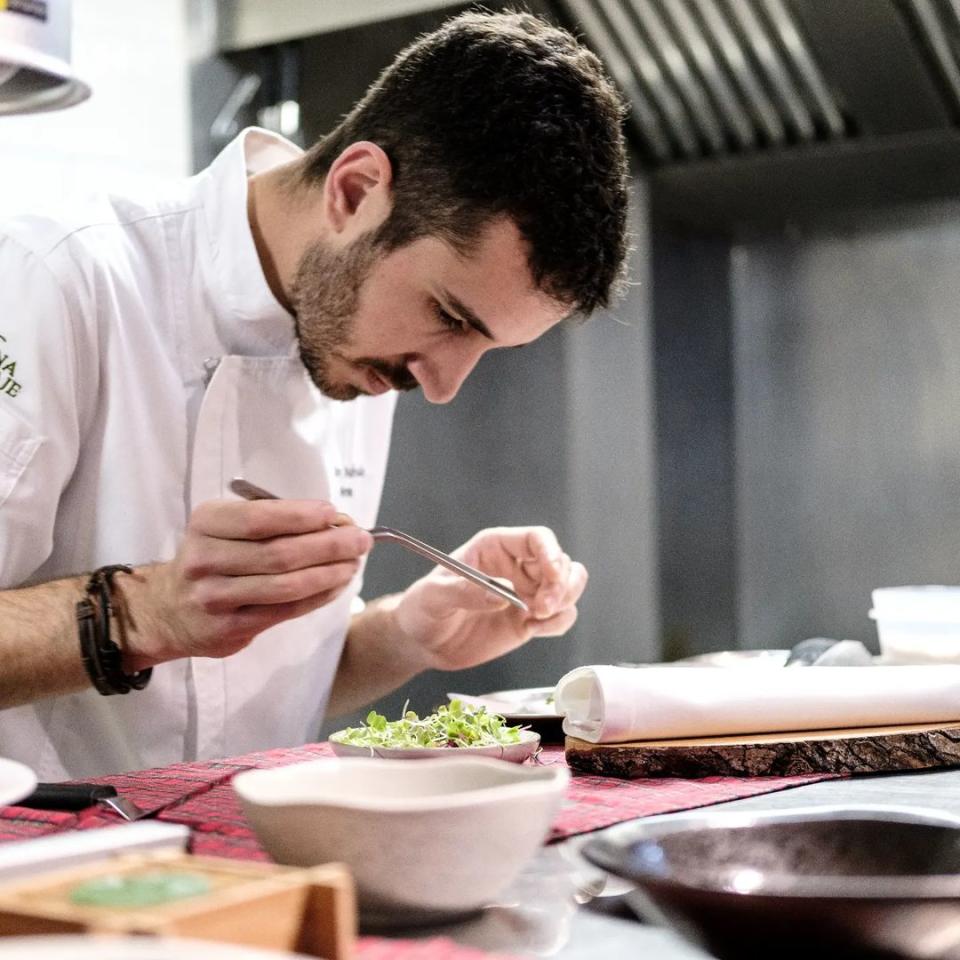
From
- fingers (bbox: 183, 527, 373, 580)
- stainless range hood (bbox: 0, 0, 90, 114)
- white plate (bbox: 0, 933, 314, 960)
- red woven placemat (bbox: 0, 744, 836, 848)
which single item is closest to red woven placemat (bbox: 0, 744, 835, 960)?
red woven placemat (bbox: 0, 744, 836, 848)

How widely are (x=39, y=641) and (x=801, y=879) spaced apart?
0.90 m

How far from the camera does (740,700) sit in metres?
1.40

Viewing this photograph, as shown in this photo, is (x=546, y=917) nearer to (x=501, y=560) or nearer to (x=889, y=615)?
(x=501, y=560)

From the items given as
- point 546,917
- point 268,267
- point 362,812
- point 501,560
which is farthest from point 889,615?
point 362,812

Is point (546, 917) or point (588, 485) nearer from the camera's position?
point (546, 917)

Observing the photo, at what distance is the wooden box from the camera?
1.92 feet

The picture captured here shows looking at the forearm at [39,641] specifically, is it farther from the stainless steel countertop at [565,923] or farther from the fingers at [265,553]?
the stainless steel countertop at [565,923]

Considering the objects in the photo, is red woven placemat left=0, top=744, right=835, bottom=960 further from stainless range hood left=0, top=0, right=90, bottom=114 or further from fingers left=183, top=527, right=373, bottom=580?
stainless range hood left=0, top=0, right=90, bottom=114

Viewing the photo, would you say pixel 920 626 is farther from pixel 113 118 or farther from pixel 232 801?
pixel 113 118

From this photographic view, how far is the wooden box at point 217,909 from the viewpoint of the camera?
58 cm

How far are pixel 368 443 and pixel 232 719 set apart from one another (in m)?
0.54

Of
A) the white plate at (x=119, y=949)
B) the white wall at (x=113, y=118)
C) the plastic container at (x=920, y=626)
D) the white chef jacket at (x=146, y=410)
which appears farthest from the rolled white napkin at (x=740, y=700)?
the white wall at (x=113, y=118)

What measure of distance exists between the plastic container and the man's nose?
0.76 m

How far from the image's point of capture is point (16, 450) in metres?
1.55
